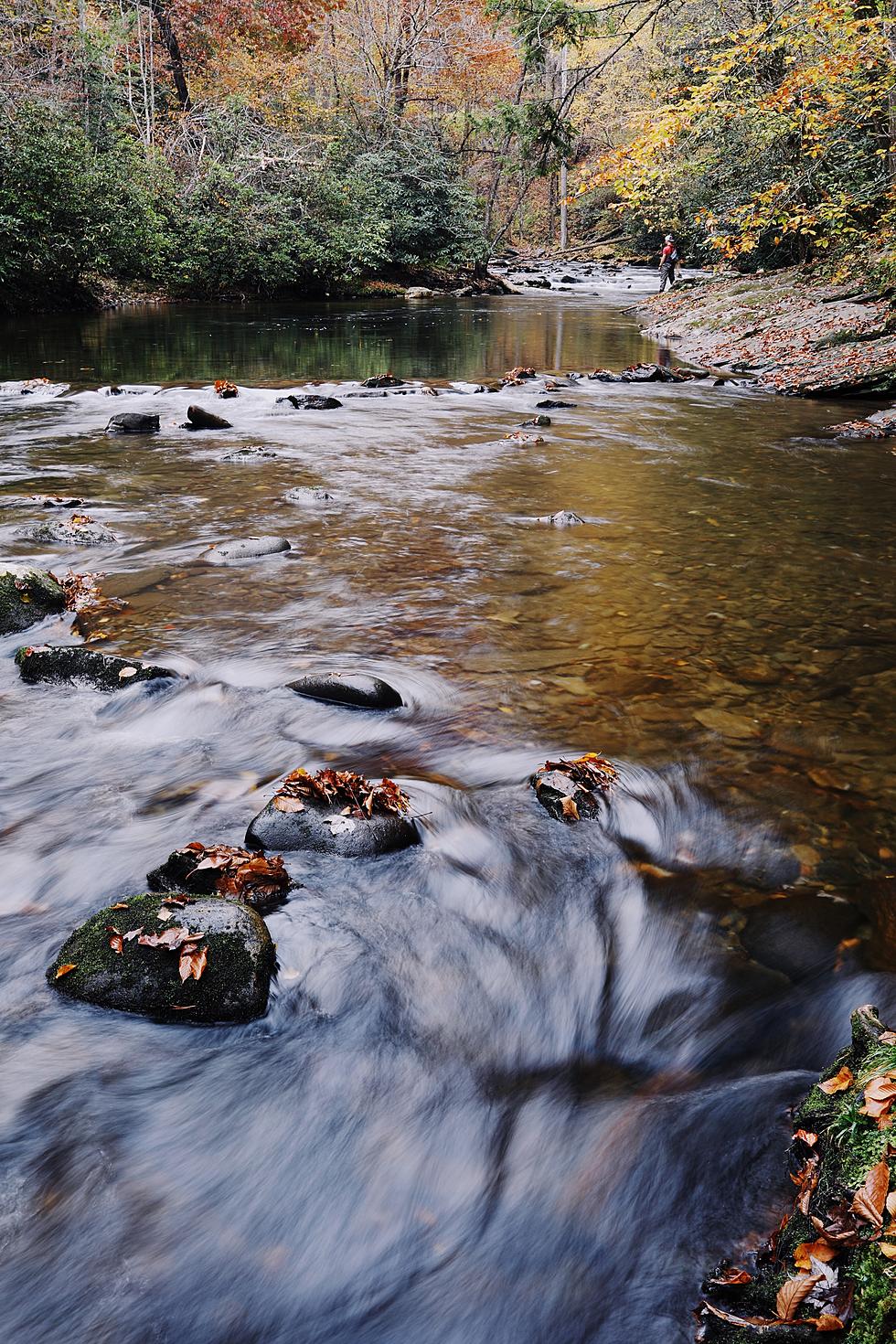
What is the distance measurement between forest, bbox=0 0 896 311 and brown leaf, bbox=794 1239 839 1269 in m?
12.7

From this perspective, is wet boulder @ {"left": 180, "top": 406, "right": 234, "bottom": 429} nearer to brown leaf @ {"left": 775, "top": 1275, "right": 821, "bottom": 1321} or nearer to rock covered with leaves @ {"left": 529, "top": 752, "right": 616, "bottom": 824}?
rock covered with leaves @ {"left": 529, "top": 752, "right": 616, "bottom": 824}

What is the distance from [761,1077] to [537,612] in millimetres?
3147

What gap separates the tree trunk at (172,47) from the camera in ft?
95.5

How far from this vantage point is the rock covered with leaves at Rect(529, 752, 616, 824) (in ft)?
11.1

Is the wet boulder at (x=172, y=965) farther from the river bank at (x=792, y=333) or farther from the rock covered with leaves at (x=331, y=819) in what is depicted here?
the river bank at (x=792, y=333)

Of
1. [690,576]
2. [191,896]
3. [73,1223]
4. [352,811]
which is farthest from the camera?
[690,576]

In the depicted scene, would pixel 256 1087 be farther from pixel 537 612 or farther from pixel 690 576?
pixel 690 576

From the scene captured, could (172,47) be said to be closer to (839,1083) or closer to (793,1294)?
(839,1083)

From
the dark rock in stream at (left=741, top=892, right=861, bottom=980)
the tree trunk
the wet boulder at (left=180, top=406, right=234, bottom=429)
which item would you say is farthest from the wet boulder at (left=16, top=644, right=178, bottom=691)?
the tree trunk

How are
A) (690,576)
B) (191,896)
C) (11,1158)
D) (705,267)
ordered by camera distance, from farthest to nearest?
1. (705,267)
2. (690,576)
3. (191,896)
4. (11,1158)

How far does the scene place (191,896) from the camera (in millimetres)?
2615

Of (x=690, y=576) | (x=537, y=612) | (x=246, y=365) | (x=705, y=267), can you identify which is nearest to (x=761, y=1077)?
(x=537, y=612)

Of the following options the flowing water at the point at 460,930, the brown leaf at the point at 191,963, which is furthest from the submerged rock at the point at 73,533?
the brown leaf at the point at 191,963

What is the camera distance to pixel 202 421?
10.6 metres
